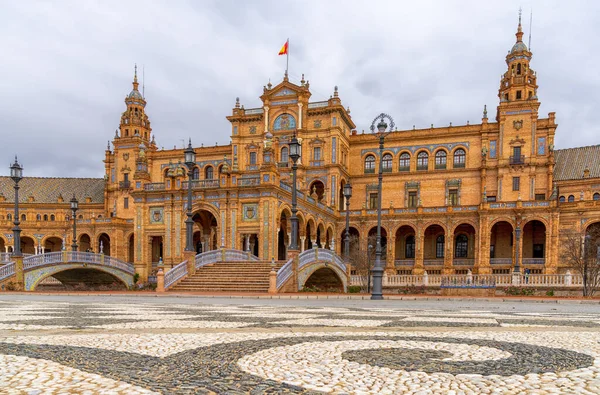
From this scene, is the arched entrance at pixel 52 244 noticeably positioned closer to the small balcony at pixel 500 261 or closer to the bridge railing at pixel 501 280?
the bridge railing at pixel 501 280

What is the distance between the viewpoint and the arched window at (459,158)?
49.4 meters

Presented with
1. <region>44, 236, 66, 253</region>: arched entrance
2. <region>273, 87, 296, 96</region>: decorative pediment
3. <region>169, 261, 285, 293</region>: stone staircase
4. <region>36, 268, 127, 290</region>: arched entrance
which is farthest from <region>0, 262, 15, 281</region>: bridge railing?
<region>44, 236, 66, 253</region>: arched entrance

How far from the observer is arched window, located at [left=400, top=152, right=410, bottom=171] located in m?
51.3

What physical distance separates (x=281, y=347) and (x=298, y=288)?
21.2 metres

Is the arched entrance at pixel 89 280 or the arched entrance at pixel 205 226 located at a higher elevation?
the arched entrance at pixel 205 226

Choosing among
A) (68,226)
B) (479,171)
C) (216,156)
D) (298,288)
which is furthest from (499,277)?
(68,226)

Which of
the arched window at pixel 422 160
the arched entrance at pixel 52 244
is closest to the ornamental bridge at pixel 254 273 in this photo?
the arched window at pixel 422 160

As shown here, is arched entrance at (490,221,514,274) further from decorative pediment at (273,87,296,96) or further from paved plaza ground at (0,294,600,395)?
paved plaza ground at (0,294,600,395)

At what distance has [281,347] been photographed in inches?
179

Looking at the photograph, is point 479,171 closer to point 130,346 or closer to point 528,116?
point 528,116

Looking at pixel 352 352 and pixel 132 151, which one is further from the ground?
Result: pixel 132 151

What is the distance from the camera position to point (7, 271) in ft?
86.6

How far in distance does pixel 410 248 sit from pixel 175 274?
30385 mm

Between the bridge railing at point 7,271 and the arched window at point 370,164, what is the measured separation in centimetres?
3541
